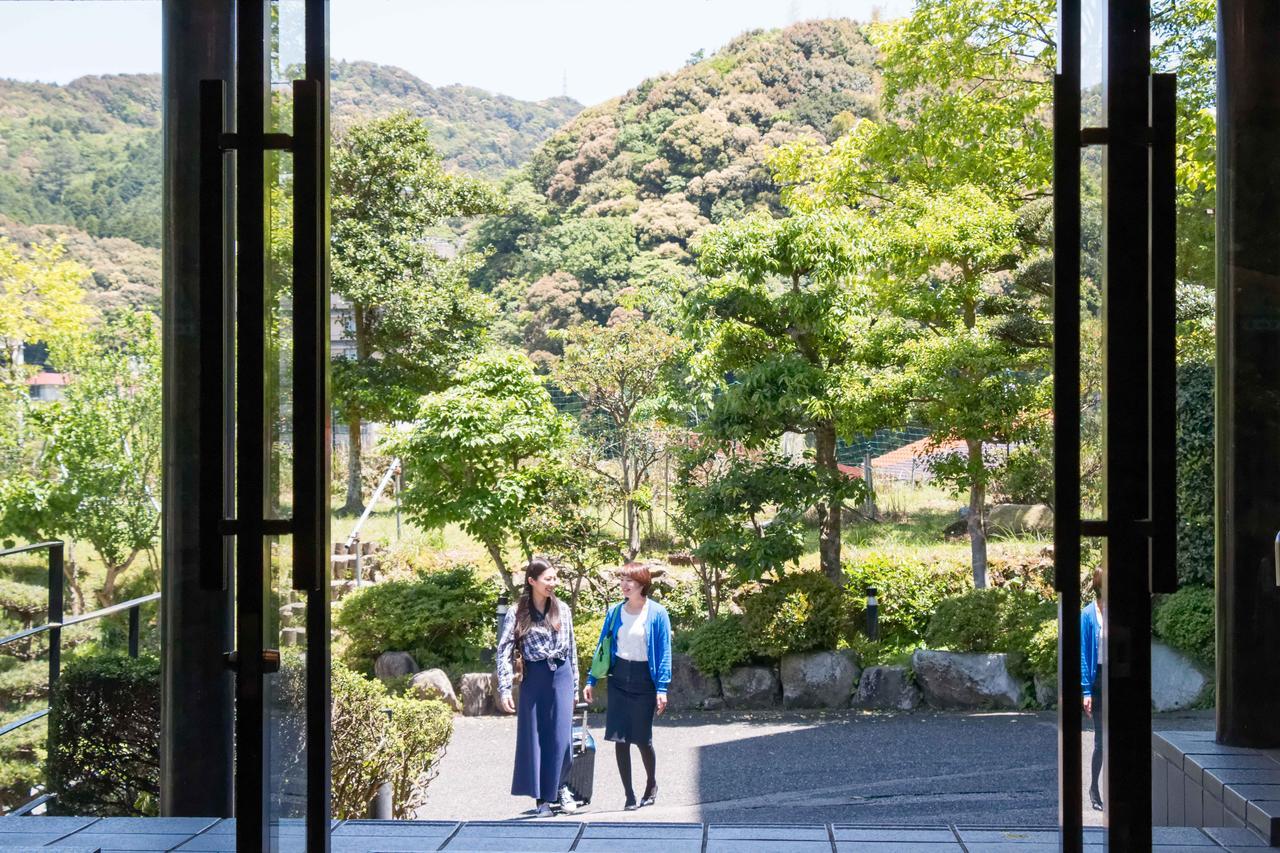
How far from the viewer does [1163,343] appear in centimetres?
128

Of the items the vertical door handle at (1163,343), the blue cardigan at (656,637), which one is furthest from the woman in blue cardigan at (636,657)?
the vertical door handle at (1163,343)

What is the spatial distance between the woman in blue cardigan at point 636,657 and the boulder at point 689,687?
1.32 m

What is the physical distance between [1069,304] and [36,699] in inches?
71.0

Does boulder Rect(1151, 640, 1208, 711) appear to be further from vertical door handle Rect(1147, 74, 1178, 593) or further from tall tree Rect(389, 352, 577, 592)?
tall tree Rect(389, 352, 577, 592)

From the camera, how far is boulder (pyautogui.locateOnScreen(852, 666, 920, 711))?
16.5ft

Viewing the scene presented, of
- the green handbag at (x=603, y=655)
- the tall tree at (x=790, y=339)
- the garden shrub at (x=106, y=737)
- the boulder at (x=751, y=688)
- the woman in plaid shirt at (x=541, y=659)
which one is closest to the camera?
the garden shrub at (x=106, y=737)

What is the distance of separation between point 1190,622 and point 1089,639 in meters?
0.42

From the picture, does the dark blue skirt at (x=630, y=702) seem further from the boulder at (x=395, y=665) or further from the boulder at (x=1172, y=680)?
the boulder at (x=1172, y=680)

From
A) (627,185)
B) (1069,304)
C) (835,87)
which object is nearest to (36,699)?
(1069,304)

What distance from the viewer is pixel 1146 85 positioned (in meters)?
1.33

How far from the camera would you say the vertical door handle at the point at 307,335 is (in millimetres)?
1337

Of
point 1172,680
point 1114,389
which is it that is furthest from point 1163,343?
point 1172,680

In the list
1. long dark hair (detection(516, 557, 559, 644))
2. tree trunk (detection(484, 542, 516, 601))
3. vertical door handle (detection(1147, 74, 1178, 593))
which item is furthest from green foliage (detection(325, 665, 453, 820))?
tree trunk (detection(484, 542, 516, 601))

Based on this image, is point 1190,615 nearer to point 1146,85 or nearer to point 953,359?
point 1146,85
